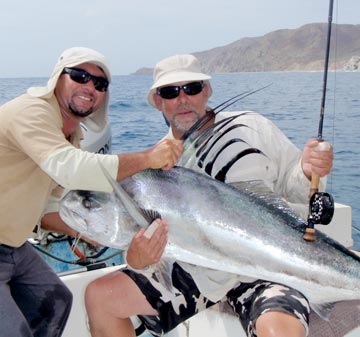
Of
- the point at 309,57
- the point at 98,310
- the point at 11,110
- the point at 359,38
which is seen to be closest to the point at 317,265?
the point at 98,310

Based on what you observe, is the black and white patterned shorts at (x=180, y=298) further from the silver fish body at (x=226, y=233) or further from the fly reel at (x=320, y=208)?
the fly reel at (x=320, y=208)

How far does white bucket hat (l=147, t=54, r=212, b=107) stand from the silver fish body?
2.50ft

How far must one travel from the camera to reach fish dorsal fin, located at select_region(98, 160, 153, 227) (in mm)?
2273

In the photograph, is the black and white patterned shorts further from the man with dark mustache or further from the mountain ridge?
the mountain ridge

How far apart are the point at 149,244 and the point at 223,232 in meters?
0.37

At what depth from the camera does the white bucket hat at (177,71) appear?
300 centimetres

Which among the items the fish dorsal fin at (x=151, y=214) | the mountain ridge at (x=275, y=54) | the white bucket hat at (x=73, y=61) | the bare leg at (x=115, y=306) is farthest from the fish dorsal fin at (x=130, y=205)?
the mountain ridge at (x=275, y=54)

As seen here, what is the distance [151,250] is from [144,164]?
1.39 ft

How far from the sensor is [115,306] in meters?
2.74

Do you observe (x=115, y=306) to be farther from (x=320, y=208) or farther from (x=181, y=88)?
(x=181, y=88)

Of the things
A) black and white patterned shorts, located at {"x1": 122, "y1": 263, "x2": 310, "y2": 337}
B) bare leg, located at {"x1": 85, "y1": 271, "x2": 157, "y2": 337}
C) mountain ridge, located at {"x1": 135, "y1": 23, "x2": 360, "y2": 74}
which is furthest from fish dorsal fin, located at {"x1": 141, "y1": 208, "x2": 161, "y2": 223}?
mountain ridge, located at {"x1": 135, "y1": 23, "x2": 360, "y2": 74}

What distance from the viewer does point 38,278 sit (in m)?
2.93

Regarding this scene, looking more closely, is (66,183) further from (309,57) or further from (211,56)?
(211,56)

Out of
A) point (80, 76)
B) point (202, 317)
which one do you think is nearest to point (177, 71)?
point (80, 76)
